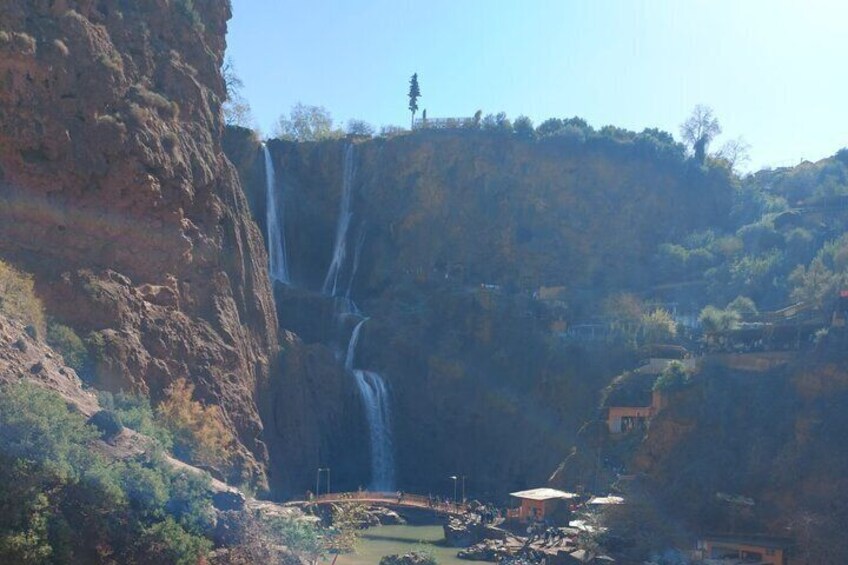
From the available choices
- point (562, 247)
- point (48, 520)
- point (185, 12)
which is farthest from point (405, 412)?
point (48, 520)

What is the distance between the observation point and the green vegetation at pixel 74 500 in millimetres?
21531

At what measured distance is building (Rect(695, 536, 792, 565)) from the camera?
3334cm

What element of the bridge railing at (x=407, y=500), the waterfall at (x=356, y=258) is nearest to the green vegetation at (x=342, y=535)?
the bridge railing at (x=407, y=500)

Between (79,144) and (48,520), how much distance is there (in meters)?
18.5

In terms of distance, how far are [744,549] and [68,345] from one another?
79.6 feet

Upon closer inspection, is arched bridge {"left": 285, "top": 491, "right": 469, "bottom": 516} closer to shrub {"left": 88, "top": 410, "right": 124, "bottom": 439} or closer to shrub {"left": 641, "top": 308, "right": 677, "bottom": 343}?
shrub {"left": 641, "top": 308, "right": 677, "bottom": 343}

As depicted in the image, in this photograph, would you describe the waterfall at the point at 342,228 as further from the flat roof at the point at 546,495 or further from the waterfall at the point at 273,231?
the flat roof at the point at 546,495

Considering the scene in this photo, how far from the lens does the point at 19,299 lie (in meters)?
30.4

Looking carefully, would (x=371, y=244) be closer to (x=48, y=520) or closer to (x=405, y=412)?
(x=405, y=412)

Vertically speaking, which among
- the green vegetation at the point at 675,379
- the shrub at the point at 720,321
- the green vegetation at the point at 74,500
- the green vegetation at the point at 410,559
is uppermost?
the shrub at the point at 720,321

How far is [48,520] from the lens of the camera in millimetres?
21922

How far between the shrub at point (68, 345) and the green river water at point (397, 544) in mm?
10711

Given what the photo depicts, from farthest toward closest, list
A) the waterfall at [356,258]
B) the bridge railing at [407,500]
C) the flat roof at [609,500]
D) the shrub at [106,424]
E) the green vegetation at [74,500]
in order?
1. the waterfall at [356,258]
2. the bridge railing at [407,500]
3. the flat roof at [609,500]
4. the shrub at [106,424]
5. the green vegetation at [74,500]

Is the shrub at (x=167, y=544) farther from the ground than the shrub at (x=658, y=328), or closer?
closer
